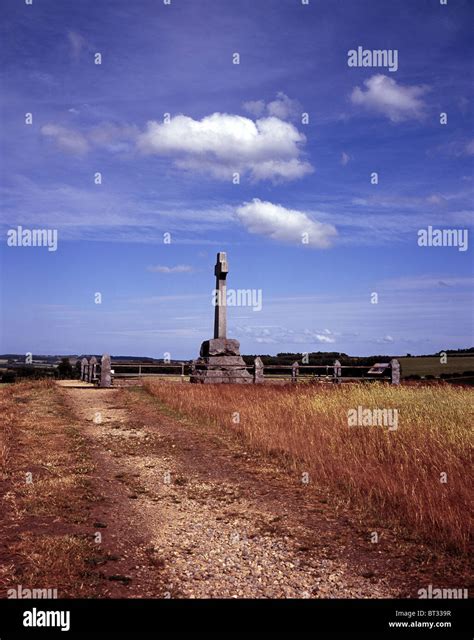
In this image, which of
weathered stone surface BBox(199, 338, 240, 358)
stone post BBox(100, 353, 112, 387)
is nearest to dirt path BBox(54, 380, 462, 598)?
stone post BBox(100, 353, 112, 387)

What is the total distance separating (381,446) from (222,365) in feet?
50.9

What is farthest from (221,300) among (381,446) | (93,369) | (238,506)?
(238,506)

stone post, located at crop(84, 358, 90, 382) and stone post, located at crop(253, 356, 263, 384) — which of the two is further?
stone post, located at crop(84, 358, 90, 382)

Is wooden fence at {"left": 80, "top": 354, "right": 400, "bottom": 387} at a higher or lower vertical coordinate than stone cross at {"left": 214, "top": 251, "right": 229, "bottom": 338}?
lower

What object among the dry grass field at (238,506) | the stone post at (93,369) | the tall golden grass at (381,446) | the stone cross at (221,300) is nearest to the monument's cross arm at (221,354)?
the stone cross at (221,300)

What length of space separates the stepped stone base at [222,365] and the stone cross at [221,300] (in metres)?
0.44

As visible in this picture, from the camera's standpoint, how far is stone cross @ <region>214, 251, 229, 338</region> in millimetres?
24109

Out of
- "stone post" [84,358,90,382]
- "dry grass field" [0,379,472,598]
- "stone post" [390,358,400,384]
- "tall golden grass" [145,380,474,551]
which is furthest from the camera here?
"stone post" [84,358,90,382]

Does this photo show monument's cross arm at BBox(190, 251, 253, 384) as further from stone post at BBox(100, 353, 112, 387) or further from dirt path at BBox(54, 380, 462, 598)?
dirt path at BBox(54, 380, 462, 598)

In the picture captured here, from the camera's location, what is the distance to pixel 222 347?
2416 cm

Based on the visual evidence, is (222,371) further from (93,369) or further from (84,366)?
(84,366)
